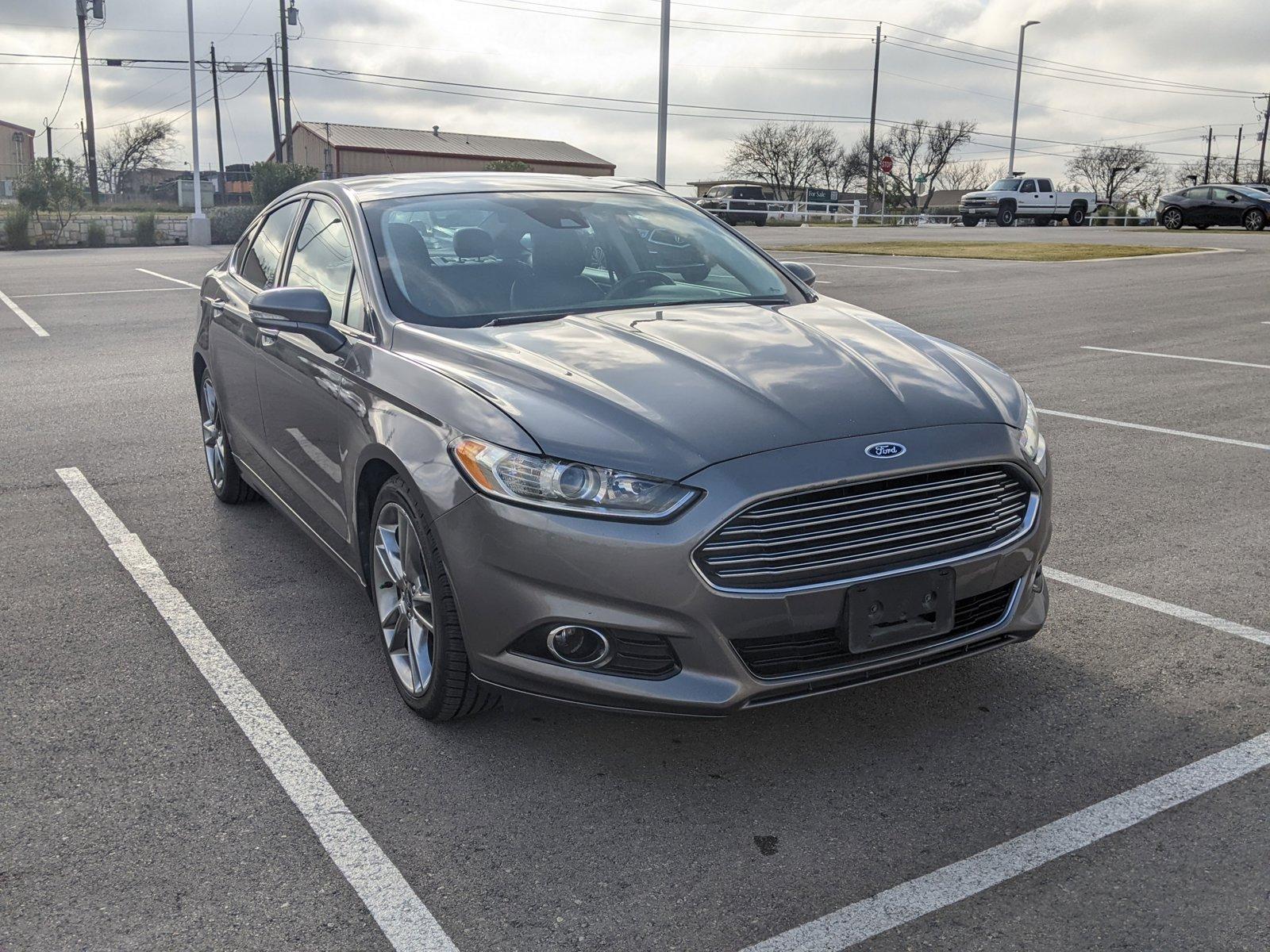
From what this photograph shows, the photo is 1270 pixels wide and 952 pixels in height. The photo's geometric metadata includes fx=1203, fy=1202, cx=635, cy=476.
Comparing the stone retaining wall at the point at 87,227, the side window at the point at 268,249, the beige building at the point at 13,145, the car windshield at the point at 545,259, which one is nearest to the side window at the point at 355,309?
the car windshield at the point at 545,259

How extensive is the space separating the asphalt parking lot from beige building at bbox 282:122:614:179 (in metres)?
76.0

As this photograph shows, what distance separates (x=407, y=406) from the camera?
3570mm

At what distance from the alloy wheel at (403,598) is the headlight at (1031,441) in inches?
69.8

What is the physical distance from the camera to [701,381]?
11.3ft

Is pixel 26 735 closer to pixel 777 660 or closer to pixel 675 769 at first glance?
pixel 675 769

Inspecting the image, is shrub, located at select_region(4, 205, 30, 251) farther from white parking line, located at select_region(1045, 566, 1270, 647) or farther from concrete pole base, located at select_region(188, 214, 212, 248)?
white parking line, located at select_region(1045, 566, 1270, 647)

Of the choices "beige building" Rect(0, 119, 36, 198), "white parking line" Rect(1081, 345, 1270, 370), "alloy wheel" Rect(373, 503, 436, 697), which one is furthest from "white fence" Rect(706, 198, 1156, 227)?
"beige building" Rect(0, 119, 36, 198)

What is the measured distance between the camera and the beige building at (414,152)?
81188mm

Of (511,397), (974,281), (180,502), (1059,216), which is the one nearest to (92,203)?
(1059,216)

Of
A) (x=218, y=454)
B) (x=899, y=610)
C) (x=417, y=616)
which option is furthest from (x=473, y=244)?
(x=218, y=454)

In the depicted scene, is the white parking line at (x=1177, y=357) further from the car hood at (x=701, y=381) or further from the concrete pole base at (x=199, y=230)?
the concrete pole base at (x=199, y=230)

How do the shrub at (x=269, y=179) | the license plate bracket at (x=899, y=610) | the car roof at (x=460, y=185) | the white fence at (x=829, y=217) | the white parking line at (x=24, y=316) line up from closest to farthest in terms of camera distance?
the license plate bracket at (x=899, y=610), the car roof at (x=460, y=185), the white parking line at (x=24, y=316), the shrub at (x=269, y=179), the white fence at (x=829, y=217)

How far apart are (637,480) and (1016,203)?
45.5 m

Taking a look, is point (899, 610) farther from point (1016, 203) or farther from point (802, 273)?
point (1016, 203)
